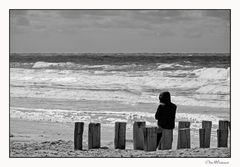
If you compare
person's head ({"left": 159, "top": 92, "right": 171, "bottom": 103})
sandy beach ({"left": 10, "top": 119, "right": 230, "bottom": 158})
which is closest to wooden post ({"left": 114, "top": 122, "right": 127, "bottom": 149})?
sandy beach ({"left": 10, "top": 119, "right": 230, "bottom": 158})

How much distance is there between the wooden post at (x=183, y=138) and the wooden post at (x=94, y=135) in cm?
137

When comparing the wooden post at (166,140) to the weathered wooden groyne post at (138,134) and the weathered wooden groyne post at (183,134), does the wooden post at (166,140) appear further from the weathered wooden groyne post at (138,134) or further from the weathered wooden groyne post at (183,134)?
the weathered wooden groyne post at (138,134)

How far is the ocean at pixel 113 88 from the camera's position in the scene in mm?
11523

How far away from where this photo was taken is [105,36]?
568 inches

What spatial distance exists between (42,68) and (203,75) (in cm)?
735

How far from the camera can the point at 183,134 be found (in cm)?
736

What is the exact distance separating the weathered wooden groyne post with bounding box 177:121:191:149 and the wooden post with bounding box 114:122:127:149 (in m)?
0.94

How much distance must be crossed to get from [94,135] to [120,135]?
45 cm

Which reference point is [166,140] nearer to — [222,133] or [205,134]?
[205,134]

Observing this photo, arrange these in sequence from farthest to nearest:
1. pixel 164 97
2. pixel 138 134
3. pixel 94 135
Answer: pixel 94 135, pixel 138 134, pixel 164 97

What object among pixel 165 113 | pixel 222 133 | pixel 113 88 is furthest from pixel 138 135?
pixel 113 88

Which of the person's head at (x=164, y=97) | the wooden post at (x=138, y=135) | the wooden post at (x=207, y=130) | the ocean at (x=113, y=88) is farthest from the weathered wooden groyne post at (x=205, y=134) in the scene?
the ocean at (x=113, y=88)
